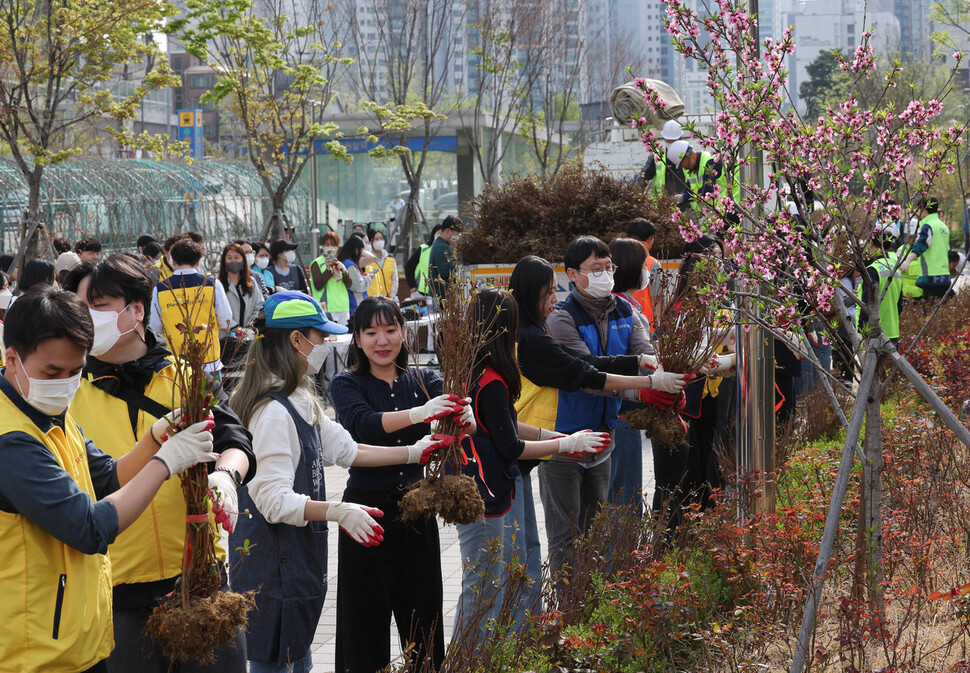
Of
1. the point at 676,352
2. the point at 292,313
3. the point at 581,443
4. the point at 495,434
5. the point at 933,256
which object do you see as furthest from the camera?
the point at 933,256

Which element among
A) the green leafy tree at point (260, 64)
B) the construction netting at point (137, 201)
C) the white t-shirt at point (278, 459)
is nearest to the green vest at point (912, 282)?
the green leafy tree at point (260, 64)

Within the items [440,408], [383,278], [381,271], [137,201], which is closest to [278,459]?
[440,408]

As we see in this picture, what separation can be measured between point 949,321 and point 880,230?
9.39m

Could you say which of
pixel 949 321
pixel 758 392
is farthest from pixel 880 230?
pixel 949 321

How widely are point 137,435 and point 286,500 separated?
21.1 inches

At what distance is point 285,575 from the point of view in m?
3.66

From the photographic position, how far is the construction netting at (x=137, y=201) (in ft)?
65.0

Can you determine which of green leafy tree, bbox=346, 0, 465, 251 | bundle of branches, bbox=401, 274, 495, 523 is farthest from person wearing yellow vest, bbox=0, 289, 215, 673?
green leafy tree, bbox=346, 0, 465, 251

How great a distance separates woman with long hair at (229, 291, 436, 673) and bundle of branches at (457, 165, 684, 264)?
216 inches

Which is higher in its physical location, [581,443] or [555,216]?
[555,216]

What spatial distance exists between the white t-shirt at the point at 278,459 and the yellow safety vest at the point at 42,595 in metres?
0.93

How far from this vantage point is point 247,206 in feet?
95.2

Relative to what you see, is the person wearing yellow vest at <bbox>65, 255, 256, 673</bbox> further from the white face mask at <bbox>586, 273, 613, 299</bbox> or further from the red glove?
the red glove

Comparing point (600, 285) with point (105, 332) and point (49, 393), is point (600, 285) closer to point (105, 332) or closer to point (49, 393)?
point (105, 332)
